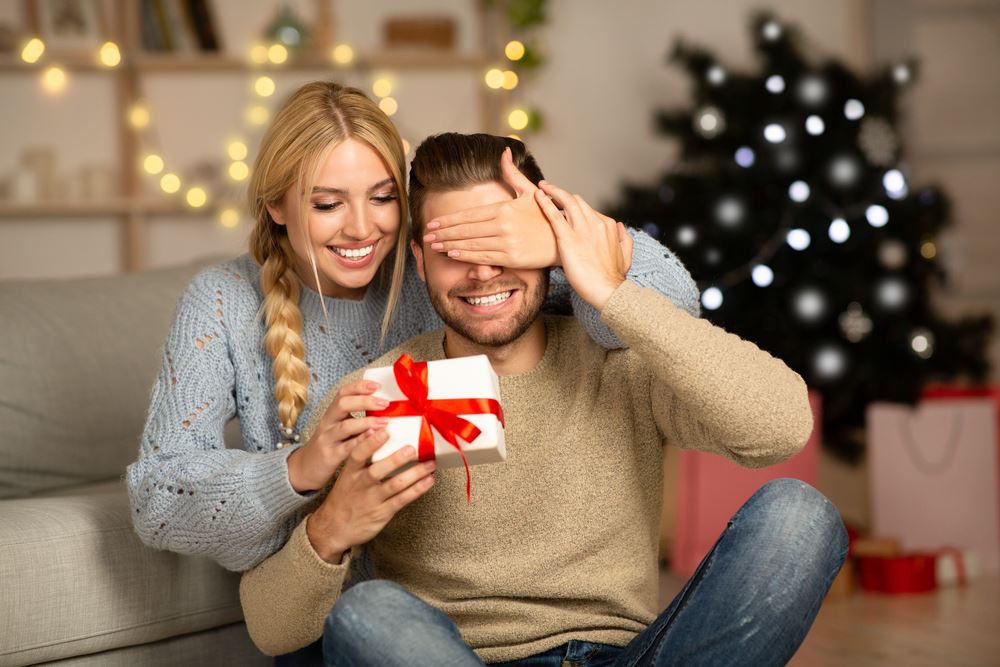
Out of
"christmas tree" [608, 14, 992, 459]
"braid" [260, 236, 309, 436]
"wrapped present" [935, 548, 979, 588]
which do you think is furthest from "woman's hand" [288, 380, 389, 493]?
"wrapped present" [935, 548, 979, 588]

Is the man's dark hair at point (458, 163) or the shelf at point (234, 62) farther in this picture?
the shelf at point (234, 62)

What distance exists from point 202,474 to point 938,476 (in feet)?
8.11

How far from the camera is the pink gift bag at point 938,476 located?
133 inches

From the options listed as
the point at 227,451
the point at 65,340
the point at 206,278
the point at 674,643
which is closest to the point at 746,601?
the point at 674,643

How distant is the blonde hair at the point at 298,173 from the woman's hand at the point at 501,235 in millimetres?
297

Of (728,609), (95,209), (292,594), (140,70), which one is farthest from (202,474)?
(140,70)

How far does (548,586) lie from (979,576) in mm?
2151

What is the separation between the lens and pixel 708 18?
416cm

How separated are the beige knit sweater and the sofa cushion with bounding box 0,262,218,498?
896 millimetres

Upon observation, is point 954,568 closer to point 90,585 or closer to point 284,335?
point 284,335

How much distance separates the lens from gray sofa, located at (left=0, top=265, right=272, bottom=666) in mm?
1786

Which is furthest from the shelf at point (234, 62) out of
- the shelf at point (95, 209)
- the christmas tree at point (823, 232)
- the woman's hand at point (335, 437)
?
the woman's hand at point (335, 437)

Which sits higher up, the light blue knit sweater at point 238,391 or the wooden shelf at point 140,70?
the wooden shelf at point 140,70

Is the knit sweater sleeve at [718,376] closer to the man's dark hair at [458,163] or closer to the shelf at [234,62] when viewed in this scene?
the man's dark hair at [458,163]
